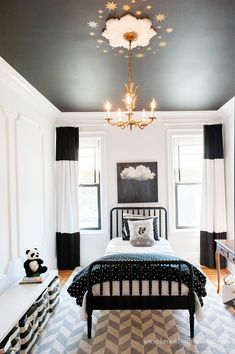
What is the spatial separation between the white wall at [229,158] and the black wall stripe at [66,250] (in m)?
2.70

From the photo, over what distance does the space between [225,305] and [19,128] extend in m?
3.37

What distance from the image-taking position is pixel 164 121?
→ 4.89 meters

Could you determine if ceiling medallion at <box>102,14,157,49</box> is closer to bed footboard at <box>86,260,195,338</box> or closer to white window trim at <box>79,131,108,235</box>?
bed footboard at <box>86,260,195,338</box>

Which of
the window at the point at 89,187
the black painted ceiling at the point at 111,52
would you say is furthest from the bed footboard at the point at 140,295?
the window at the point at 89,187

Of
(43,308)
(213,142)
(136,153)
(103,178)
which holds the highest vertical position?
(213,142)

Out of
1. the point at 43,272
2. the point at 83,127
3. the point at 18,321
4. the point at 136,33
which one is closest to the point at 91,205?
the point at 83,127

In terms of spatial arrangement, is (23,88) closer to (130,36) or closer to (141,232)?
(130,36)

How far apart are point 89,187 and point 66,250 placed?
1205 millimetres

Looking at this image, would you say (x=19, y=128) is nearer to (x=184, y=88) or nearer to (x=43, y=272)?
(x=43, y=272)

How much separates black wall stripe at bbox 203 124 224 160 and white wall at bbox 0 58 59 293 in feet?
8.73

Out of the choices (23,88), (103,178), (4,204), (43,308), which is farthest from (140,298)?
(23,88)

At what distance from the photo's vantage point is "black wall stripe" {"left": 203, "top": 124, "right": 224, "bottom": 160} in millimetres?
4668

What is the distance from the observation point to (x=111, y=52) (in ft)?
7.90

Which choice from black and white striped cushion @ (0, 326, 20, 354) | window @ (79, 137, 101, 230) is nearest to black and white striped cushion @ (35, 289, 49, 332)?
black and white striped cushion @ (0, 326, 20, 354)
